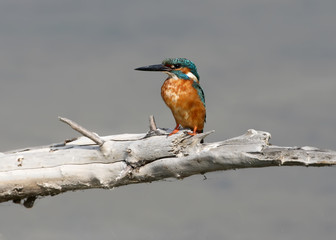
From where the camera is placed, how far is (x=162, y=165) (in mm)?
6984

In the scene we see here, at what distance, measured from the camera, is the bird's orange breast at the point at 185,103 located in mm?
7855

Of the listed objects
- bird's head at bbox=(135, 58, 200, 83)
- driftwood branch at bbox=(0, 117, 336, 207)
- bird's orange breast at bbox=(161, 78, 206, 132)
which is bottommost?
driftwood branch at bbox=(0, 117, 336, 207)

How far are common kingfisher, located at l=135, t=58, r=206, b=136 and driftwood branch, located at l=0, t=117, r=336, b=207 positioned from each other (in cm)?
38

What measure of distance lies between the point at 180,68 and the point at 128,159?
67.7 inches

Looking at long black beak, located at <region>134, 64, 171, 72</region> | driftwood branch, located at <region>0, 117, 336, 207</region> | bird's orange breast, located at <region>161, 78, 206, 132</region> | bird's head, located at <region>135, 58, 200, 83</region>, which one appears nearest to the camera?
driftwood branch, located at <region>0, 117, 336, 207</region>

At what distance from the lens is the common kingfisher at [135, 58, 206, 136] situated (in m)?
7.86

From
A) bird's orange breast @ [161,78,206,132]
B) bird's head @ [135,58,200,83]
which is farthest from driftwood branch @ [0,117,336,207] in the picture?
bird's head @ [135,58,200,83]

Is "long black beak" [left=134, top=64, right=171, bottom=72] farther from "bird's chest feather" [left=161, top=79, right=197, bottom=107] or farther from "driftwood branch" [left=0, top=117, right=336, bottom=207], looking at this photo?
"driftwood branch" [left=0, top=117, right=336, bottom=207]

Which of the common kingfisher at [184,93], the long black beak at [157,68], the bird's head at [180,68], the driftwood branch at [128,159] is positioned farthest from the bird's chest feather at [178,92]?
the driftwood branch at [128,159]

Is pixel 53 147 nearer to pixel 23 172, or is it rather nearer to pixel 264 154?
pixel 23 172

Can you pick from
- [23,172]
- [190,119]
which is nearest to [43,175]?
[23,172]

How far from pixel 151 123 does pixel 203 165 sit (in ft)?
3.53

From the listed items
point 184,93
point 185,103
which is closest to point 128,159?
point 185,103

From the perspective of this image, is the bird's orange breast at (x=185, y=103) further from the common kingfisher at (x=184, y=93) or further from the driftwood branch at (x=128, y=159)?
the driftwood branch at (x=128, y=159)
